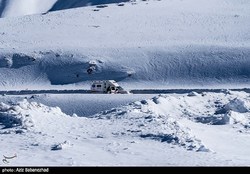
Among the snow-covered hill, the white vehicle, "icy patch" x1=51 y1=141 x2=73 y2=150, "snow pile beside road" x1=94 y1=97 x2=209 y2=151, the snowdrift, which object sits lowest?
"icy patch" x1=51 y1=141 x2=73 y2=150

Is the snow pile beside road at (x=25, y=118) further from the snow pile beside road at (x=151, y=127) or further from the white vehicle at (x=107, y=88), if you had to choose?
the white vehicle at (x=107, y=88)

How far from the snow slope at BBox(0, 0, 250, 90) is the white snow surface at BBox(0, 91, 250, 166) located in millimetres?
26017

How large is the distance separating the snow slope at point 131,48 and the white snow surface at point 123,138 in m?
26.0

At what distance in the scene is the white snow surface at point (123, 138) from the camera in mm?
17578

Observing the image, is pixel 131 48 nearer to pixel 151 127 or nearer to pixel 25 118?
pixel 25 118

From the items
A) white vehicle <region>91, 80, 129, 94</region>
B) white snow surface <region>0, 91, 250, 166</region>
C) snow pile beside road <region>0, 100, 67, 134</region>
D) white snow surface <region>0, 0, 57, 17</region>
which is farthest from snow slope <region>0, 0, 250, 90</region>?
white snow surface <region>0, 0, 57, 17</region>

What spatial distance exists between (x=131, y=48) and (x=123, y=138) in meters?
40.9

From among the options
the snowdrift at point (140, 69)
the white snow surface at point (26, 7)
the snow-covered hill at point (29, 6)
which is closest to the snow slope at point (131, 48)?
the snowdrift at point (140, 69)

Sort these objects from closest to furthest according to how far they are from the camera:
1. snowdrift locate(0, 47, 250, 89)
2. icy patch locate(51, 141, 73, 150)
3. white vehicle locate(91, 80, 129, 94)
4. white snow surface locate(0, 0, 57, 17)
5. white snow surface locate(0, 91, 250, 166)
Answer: white snow surface locate(0, 91, 250, 166), icy patch locate(51, 141, 73, 150), white vehicle locate(91, 80, 129, 94), snowdrift locate(0, 47, 250, 89), white snow surface locate(0, 0, 57, 17)

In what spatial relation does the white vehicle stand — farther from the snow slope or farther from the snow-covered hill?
the snow-covered hill

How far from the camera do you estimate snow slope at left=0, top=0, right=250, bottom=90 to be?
54906mm

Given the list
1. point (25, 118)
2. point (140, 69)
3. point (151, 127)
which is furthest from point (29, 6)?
point (151, 127)

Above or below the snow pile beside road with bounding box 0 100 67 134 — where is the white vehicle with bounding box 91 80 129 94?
above

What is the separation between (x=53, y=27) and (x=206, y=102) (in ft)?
136
